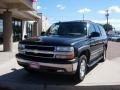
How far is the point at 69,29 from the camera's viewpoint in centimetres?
993

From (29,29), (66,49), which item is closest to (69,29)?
(66,49)

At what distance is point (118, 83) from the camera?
8.61m

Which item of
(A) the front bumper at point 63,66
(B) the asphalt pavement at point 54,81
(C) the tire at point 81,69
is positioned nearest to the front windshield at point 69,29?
(C) the tire at point 81,69

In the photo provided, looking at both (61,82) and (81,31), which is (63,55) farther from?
(81,31)

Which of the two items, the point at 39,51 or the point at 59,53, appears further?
the point at 39,51

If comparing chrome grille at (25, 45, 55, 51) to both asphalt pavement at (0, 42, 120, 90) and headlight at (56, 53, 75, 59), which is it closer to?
headlight at (56, 53, 75, 59)

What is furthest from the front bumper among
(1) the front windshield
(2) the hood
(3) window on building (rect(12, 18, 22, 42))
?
(3) window on building (rect(12, 18, 22, 42))

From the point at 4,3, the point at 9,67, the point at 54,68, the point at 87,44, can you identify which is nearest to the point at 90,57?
the point at 87,44

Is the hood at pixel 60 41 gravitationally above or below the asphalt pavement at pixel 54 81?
above

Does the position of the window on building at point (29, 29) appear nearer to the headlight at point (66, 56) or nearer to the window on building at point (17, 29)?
the window on building at point (17, 29)

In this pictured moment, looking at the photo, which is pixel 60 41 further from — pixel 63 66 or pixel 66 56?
pixel 63 66

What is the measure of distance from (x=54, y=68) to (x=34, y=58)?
0.75 m

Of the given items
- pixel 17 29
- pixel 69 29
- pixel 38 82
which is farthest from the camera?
pixel 17 29

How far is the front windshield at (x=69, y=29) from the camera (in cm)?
960
